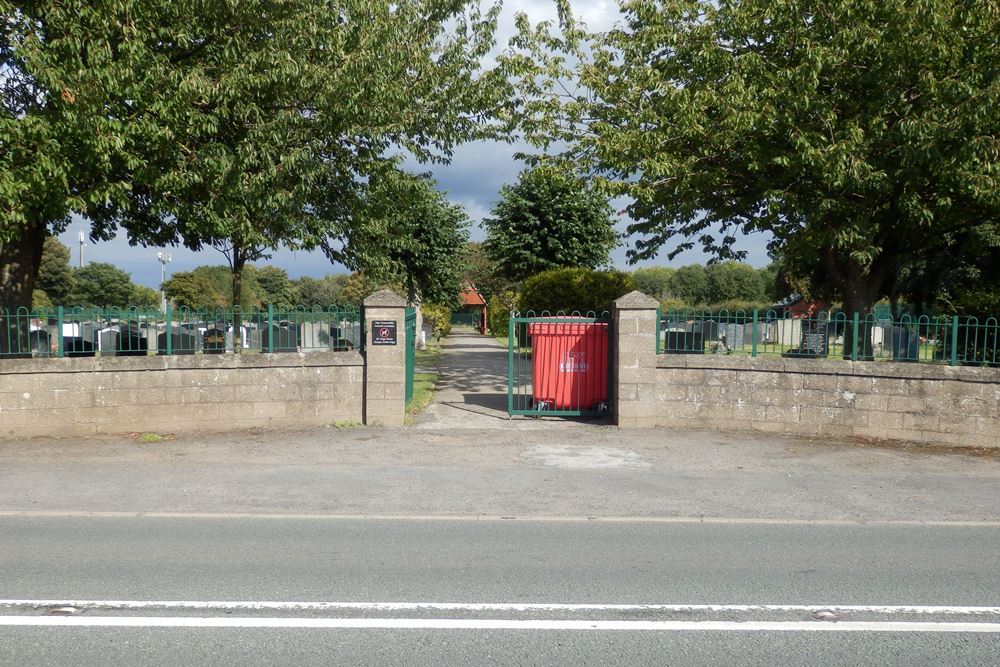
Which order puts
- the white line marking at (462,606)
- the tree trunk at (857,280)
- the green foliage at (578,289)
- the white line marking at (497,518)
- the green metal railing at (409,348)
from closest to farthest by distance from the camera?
1. the white line marking at (462,606)
2. the white line marking at (497,518)
3. the green metal railing at (409,348)
4. the tree trunk at (857,280)
5. the green foliage at (578,289)

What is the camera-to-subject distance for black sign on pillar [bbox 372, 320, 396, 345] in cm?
1109

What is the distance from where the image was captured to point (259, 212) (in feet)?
40.7

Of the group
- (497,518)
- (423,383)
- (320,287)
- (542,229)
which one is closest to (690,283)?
(320,287)

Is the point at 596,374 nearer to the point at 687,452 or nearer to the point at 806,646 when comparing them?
the point at 687,452

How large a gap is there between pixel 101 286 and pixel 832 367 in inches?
2803

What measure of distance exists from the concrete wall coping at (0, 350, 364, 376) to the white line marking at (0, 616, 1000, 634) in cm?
668

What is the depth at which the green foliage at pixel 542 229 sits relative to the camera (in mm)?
31297

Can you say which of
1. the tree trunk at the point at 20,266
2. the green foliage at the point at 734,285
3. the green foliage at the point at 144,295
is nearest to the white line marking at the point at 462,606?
the tree trunk at the point at 20,266

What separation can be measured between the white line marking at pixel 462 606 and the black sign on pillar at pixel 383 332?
22.1ft

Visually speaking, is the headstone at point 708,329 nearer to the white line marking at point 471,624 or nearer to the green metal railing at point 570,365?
the green metal railing at point 570,365

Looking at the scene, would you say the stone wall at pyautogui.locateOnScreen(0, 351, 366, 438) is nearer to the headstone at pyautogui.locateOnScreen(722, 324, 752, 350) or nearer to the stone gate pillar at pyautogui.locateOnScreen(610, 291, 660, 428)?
the stone gate pillar at pyautogui.locateOnScreen(610, 291, 660, 428)

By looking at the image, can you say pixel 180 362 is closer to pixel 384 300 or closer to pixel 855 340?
pixel 384 300

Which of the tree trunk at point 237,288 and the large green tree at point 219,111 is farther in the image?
the tree trunk at point 237,288

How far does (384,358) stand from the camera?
11133 mm
